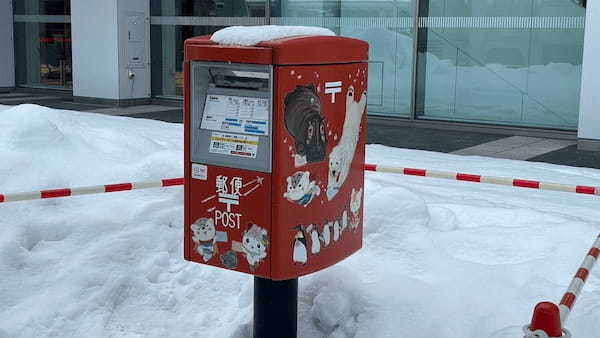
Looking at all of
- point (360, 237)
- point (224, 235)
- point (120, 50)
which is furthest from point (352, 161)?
point (120, 50)

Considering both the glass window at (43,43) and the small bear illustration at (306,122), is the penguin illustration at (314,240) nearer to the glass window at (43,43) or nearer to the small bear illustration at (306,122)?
the small bear illustration at (306,122)

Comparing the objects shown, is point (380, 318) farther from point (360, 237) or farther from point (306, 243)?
point (306, 243)

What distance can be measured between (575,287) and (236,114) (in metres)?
1.72

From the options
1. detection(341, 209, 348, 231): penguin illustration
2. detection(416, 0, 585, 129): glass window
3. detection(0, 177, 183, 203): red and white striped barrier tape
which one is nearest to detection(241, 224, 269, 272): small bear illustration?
detection(341, 209, 348, 231): penguin illustration

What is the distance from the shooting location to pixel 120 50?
1684 centimetres

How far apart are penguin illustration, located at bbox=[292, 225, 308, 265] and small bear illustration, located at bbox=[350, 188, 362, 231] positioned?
18.6 inches

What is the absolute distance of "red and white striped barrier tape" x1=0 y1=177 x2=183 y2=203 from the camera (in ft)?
16.2

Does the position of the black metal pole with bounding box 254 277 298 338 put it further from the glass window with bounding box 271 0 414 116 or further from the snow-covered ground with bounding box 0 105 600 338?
the glass window with bounding box 271 0 414 116

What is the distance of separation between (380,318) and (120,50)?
1360 cm

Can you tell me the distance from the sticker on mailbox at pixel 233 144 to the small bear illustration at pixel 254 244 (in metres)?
0.35

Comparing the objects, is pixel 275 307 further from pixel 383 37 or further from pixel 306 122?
pixel 383 37

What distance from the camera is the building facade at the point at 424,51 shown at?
42.8ft

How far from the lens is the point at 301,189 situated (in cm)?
384

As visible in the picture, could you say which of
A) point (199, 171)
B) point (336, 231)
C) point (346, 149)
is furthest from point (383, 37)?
point (199, 171)
